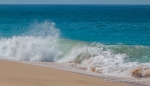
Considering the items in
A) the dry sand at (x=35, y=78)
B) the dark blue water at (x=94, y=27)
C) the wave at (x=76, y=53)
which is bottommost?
the dark blue water at (x=94, y=27)

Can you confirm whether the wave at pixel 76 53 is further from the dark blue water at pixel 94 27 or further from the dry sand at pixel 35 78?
the dark blue water at pixel 94 27

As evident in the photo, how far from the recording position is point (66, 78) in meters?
9.88

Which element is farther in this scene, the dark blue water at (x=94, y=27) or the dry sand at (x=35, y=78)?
the dark blue water at (x=94, y=27)

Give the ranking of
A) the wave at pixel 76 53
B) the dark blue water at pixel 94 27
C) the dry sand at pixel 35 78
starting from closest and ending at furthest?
the dry sand at pixel 35 78 → the wave at pixel 76 53 → the dark blue water at pixel 94 27

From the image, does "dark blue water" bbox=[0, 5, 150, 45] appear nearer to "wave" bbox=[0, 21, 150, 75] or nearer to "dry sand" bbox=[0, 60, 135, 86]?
"wave" bbox=[0, 21, 150, 75]

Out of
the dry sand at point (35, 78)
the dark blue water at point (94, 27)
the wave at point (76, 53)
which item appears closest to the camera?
the dry sand at point (35, 78)

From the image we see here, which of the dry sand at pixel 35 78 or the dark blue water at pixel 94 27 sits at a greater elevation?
the dry sand at pixel 35 78

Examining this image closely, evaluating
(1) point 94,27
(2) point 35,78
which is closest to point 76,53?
(2) point 35,78

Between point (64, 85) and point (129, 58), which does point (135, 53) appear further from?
point (64, 85)

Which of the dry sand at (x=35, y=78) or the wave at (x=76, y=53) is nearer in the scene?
the dry sand at (x=35, y=78)

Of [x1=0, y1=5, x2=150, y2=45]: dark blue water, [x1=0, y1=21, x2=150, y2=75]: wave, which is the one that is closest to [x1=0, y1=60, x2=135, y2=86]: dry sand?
[x1=0, y1=21, x2=150, y2=75]: wave

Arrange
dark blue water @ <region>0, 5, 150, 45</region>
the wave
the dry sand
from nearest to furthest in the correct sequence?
the dry sand, the wave, dark blue water @ <region>0, 5, 150, 45</region>

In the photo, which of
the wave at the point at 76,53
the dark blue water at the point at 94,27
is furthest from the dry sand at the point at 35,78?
the dark blue water at the point at 94,27

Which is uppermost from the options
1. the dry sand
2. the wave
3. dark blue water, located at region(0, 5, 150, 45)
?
the dry sand
